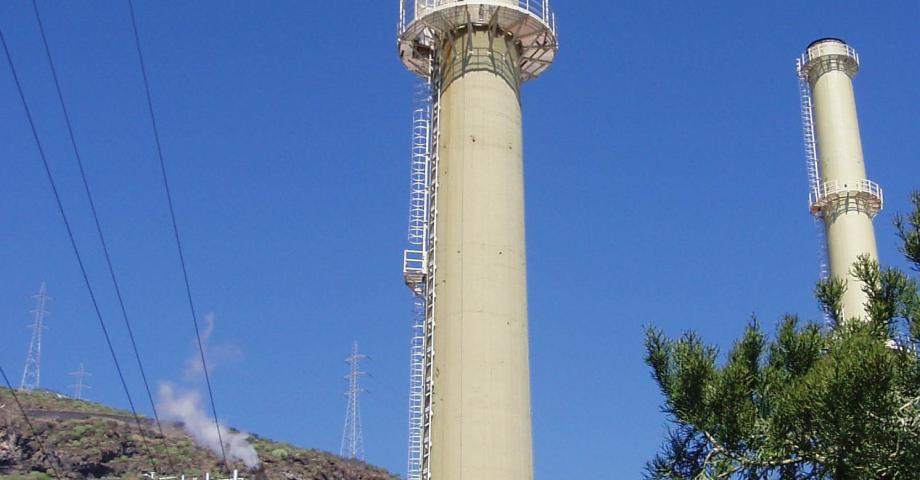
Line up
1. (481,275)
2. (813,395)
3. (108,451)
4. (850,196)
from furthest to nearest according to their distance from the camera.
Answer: (108,451) → (850,196) → (481,275) → (813,395)

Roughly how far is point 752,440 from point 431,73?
20812 mm

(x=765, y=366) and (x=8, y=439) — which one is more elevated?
(x=8, y=439)

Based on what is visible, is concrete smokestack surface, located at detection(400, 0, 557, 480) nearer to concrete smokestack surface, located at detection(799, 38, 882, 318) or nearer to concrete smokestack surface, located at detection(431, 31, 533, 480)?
concrete smokestack surface, located at detection(431, 31, 533, 480)

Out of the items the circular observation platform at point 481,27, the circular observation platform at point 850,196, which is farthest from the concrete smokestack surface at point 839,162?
the circular observation platform at point 481,27

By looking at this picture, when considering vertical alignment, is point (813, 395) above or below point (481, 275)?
below

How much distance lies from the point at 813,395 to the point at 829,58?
4014 centimetres

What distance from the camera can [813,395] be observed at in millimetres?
23547

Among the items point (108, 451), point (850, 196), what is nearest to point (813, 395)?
point (850, 196)

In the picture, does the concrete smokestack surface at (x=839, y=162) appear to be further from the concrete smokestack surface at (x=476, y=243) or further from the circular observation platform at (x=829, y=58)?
the concrete smokestack surface at (x=476, y=243)

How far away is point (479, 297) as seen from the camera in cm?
3756

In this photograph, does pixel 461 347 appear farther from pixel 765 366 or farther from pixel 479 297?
pixel 765 366

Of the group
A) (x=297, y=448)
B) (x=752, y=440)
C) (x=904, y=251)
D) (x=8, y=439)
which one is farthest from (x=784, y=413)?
(x=297, y=448)

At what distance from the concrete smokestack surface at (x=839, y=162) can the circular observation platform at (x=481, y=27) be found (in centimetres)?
2010

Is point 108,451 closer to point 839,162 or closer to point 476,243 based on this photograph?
point 839,162
